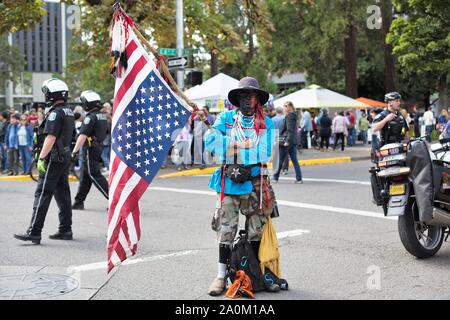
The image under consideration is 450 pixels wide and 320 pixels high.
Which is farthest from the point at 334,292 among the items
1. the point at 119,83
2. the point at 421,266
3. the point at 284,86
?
the point at 284,86

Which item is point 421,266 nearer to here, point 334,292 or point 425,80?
point 334,292

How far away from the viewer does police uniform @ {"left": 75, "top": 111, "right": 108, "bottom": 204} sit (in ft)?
34.3

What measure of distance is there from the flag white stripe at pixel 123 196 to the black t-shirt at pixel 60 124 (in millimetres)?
2773

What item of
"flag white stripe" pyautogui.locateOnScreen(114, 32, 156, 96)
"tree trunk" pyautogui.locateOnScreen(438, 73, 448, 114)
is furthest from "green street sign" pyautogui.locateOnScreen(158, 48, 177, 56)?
"tree trunk" pyautogui.locateOnScreen(438, 73, 448, 114)

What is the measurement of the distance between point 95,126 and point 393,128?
4658mm

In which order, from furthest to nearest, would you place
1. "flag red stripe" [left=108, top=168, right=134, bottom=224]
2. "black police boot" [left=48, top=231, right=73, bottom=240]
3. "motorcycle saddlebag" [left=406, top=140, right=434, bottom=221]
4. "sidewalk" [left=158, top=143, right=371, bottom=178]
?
"sidewalk" [left=158, top=143, right=371, bottom=178]
"black police boot" [left=48, top=231, right=73, bottom=240]
"motorcycle saddlebag" [left=406, top=140, right=434, bottom=221]
"flag red stripe" [left=108, top=168, right=134, bottom=224]

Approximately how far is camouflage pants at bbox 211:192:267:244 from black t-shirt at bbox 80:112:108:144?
5.20 meters

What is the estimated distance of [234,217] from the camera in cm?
577

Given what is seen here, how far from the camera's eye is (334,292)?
225 inches

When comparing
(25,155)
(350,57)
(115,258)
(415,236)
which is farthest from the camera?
(350,57)

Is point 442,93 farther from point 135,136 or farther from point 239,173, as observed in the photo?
point 135,136

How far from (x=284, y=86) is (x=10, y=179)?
6565cm

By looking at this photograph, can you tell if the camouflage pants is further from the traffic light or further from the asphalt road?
the traffic light

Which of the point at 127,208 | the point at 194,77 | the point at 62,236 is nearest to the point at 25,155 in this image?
the point at 194,77
